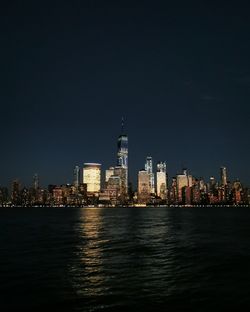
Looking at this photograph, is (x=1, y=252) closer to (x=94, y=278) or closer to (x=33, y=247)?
(x=33, y=247)

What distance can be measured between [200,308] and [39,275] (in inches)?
604

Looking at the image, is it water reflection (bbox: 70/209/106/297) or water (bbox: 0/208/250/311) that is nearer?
water (bbox: 0/208/250/311)

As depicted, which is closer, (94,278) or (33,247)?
(94,278)

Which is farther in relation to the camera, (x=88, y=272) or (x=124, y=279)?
(x=88, y=272)

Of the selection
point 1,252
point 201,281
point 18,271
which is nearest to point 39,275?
point 18,271

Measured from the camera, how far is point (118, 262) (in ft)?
135

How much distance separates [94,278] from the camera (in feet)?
106

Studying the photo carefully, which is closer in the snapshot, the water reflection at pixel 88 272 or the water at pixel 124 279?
the water at pixel 124 279

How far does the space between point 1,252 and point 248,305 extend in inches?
1393

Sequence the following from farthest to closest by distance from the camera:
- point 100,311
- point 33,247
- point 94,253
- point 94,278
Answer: point 33,247 < point 94,253 < point 94,278 < point 100,311

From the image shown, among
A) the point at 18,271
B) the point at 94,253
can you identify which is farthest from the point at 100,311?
the point at 94,253

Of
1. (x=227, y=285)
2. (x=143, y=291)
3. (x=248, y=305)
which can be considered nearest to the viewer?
(x=248, y=305)

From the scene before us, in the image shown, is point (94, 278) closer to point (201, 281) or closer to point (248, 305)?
point (201, 281)

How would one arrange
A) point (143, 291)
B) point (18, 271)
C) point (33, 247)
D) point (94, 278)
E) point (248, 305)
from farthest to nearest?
point (33, 247), point (18, 271), point (94, 278), point (143, 291), point (248, 305)
